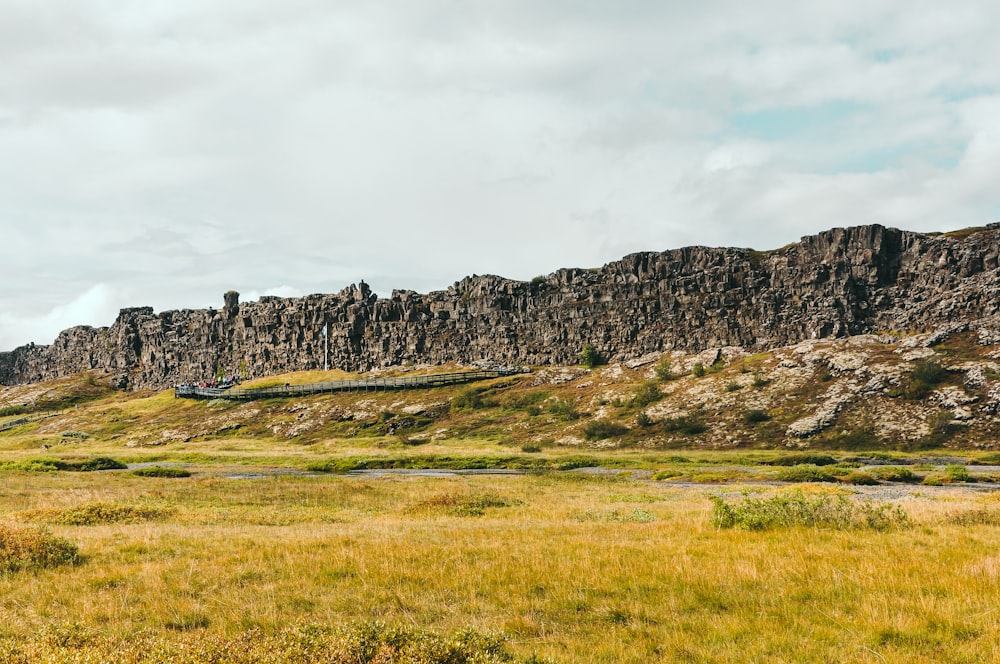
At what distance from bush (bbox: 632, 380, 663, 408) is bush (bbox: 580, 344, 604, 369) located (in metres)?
47.6

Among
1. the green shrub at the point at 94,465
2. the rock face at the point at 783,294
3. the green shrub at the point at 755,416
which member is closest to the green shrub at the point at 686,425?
the green shrub at the point at 755,416

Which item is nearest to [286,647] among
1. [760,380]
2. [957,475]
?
[957,475]

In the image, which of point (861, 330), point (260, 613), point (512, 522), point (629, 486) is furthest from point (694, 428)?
point (260, 613)

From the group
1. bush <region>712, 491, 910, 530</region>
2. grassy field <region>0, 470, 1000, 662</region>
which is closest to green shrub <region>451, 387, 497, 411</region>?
grassy field <region>0, 470, 1000, 662</region>

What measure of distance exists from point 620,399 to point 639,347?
5113cm

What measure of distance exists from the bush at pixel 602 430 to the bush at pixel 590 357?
2555 inches

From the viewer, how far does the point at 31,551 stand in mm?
18438

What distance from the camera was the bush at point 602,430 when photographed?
111625 mm

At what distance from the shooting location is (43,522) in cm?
2852

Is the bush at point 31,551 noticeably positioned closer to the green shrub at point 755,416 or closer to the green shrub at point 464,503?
the green shrub at point 464,503

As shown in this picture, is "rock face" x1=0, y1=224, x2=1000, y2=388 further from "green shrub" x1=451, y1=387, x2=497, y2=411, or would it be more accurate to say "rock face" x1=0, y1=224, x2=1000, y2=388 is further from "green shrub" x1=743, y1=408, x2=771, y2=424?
"green shrub" x1=743, y1=408, x2=771, y2=424

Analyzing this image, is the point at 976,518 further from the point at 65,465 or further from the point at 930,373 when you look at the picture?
the point at 65,465

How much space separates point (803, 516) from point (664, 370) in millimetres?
124658

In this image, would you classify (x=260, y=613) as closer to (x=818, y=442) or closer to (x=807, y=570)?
(x=807, y=570)
